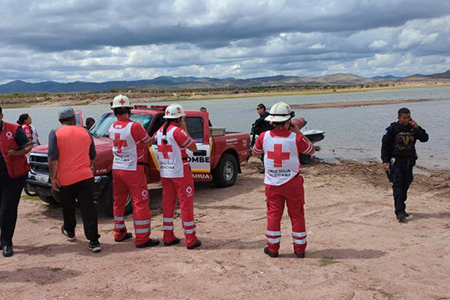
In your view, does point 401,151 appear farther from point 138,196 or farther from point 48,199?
point 48,199

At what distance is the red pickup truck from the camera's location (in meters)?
7.70

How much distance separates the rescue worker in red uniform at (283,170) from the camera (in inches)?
215

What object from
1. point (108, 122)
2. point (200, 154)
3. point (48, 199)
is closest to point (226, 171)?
point (200, 154)

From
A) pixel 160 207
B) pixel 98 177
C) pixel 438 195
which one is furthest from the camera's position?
pixel 438 195

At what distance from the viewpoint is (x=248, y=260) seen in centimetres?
566

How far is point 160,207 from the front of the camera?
29.2ft

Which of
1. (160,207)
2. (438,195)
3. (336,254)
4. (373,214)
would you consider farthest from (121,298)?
(438,195)

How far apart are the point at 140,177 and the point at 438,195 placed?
6.82 m

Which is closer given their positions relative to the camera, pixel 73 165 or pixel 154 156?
pixel 73 165

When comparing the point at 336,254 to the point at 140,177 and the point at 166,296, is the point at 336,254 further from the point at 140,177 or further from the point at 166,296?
the point at 140,177

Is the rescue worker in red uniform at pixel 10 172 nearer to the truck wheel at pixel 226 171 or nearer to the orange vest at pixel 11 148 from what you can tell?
the orange vest at pixel 11 148

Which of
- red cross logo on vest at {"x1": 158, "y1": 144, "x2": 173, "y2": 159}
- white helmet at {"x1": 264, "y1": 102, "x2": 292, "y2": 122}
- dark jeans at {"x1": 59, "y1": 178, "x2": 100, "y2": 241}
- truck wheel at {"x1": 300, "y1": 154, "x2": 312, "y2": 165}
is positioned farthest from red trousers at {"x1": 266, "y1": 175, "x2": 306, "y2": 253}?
truck wheel at {"x1": 300, "y1": 154, "x2": 312, "y2": 165}

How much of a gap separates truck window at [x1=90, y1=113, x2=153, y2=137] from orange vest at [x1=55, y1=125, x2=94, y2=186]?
2618mm

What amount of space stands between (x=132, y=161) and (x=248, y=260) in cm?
205
